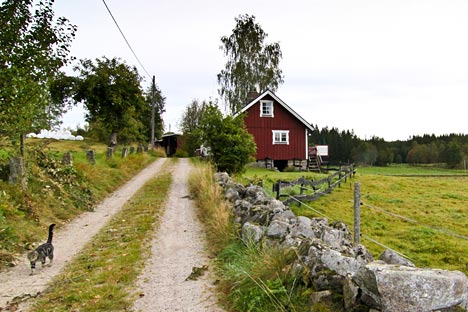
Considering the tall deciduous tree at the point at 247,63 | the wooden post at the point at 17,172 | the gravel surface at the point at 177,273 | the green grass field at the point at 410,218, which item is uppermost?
the tall deciduous tree at the point at 247,63

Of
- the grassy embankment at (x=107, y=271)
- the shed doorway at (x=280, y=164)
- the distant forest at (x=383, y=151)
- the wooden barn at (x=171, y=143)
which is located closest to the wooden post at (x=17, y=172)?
the grassy embankment at (x=107, y=271)

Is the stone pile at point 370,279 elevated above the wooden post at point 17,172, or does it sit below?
below

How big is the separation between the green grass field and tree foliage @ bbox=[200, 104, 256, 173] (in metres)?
0.93

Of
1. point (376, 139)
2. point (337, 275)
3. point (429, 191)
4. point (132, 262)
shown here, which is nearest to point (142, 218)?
point (132, 262)

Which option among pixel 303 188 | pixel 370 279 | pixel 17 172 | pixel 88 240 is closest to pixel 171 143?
pixel 303 188

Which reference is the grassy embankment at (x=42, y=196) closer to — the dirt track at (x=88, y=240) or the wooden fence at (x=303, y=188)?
the dirt track at (x=88, y=240)

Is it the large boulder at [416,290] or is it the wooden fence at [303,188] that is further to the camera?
the wooden fence at [303,188]

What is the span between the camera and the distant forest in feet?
249

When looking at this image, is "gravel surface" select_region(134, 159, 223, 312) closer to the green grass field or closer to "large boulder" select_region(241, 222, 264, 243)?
"large boulder" select_region(241, 222, 264, 243)

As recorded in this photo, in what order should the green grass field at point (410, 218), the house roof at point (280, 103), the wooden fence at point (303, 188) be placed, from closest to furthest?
the green grass field at point (410, 218)
the wooden fence at point (303, 188)
the house roof at point (280, 103)

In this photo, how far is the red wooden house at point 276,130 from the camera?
3073 centimetres

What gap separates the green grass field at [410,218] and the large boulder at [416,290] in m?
3.50

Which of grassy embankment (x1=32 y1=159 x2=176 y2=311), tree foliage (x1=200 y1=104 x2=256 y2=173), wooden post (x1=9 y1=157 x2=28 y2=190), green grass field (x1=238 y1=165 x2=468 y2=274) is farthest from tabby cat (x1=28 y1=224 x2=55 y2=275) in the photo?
tree foliage (x1=200 y1=104 x2=256 y2=173)

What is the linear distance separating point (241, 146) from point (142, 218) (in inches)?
285
